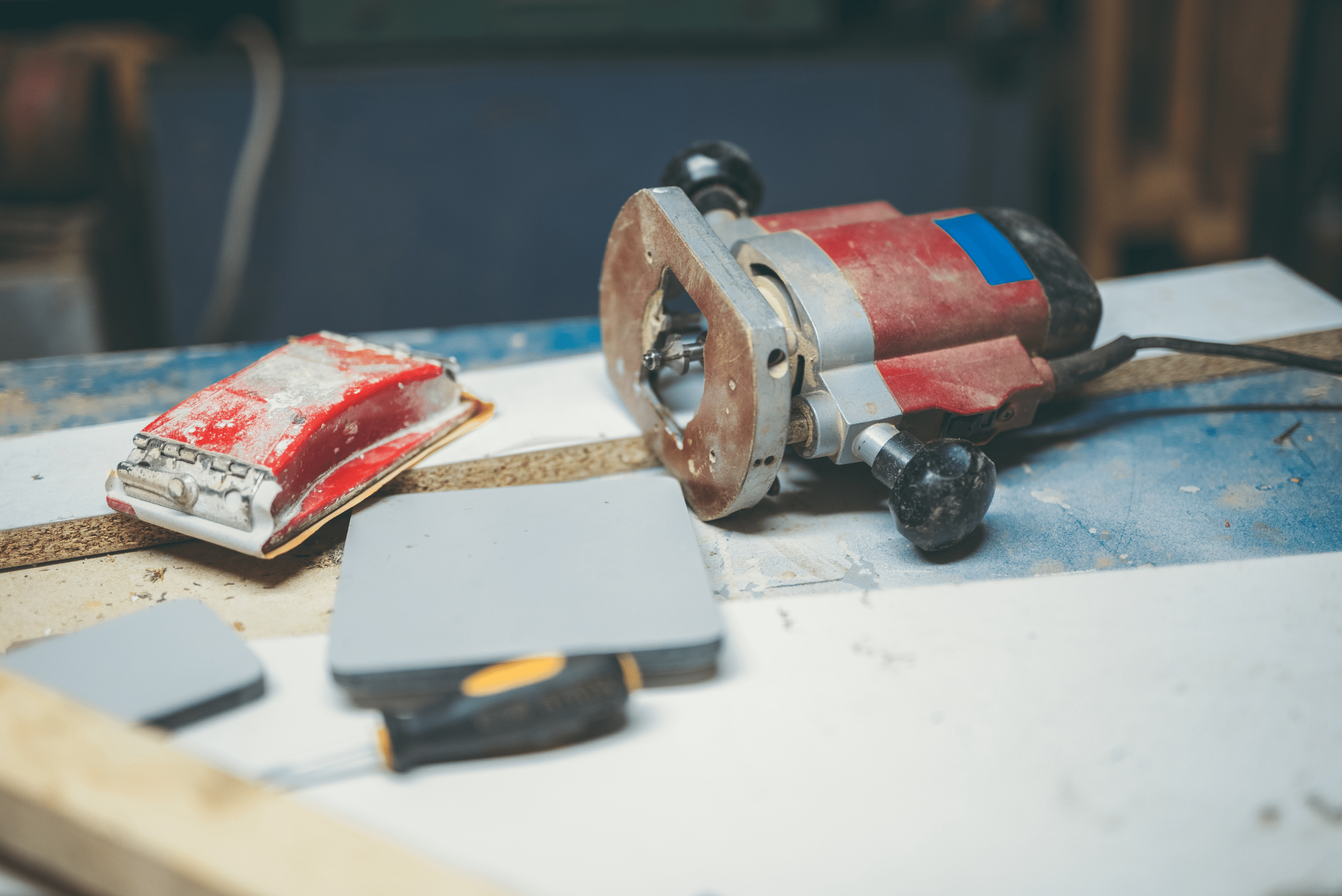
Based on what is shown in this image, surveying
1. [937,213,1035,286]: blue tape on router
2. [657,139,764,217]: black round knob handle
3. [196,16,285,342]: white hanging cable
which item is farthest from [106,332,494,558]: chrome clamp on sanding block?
[196,16,285,342]: white hanging cable

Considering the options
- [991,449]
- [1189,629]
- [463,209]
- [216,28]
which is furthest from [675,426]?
[216,28]

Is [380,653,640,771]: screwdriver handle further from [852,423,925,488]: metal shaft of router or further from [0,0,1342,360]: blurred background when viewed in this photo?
[0,0,1342,360]: blurred background

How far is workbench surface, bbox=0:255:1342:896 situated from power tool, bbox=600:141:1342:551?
0.26 ft

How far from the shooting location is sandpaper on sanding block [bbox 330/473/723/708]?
2.22 feet

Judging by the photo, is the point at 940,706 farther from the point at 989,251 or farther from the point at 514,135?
the point at 514,135

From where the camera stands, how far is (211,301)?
196 centimetres

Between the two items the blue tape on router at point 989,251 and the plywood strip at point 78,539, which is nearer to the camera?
the plywood strip at point 78,539

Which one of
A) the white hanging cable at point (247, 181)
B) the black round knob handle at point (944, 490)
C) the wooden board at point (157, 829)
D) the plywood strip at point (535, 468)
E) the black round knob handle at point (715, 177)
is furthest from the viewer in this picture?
the white hanging cable at point (247, 181)

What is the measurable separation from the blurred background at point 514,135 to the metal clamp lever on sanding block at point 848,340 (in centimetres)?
99

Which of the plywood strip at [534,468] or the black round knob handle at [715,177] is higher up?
the black round knob handle at [715,177]

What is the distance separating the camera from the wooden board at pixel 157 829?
50 cm

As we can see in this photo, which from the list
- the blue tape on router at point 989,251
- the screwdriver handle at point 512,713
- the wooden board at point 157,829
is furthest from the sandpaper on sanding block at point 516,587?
the blue tape on router at point 989,251

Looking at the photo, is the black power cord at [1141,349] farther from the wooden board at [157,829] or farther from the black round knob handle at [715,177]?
the wooden board at [157,829]

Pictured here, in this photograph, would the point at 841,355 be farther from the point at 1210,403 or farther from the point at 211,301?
the point at 211,301
